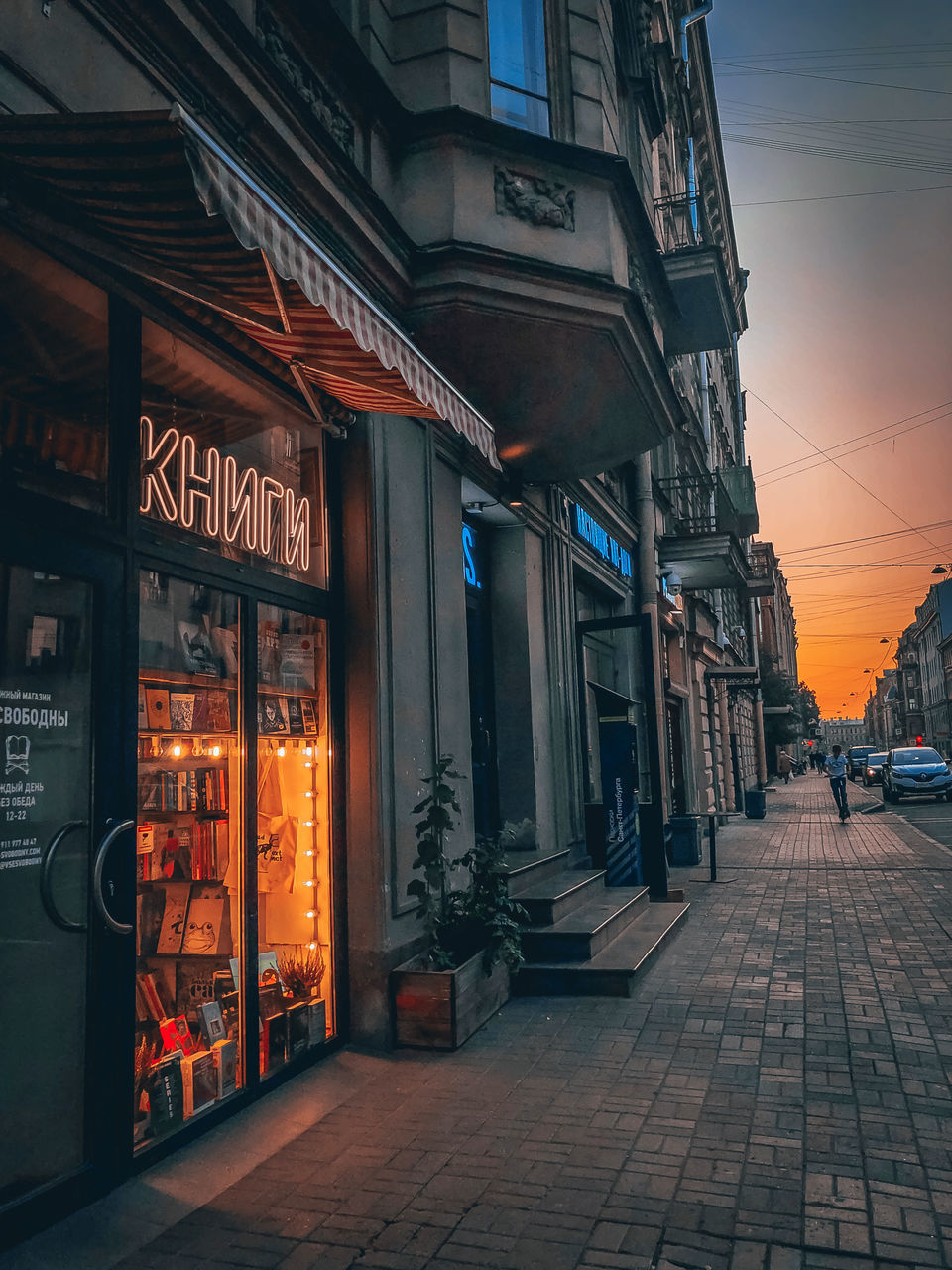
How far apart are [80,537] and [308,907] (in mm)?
2713

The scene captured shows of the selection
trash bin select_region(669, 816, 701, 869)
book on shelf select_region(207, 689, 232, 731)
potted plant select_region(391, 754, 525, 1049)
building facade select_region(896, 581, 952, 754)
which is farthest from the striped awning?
building facade select_region(896, 581, 952, 754)

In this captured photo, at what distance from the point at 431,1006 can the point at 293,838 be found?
130cm

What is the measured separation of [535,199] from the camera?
6613 mm

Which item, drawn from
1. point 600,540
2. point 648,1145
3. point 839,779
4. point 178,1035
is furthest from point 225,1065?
point 839,779

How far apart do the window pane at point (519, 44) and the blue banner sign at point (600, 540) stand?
4.84 metres

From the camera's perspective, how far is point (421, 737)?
6.27m

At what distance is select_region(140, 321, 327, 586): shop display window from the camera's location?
4.43 meters

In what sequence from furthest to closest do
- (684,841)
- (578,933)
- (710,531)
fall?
(710,531) → (684,841) → (578,933)

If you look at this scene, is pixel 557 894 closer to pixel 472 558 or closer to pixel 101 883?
pixel 472 558

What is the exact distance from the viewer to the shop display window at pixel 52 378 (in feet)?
11.6

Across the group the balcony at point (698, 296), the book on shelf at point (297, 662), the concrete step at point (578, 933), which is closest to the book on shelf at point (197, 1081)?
the book on shelf at point (297, 662)

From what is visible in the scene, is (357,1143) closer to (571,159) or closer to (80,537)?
(80,537)

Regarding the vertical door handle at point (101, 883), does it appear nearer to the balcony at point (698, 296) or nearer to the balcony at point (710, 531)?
the balcony at point (698, 296)

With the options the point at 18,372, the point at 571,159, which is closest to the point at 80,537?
the point at 18,372
